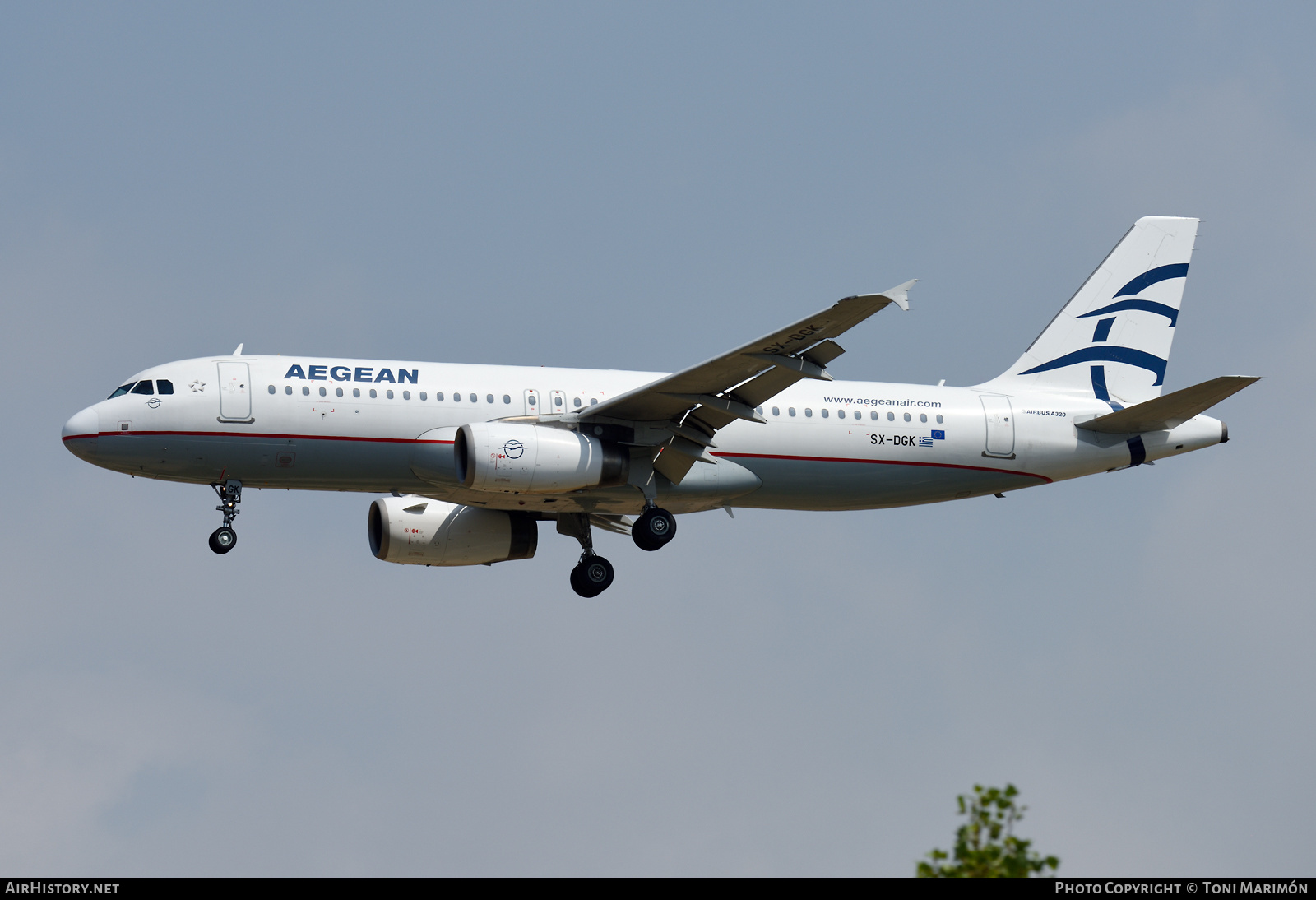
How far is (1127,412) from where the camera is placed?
36.2m

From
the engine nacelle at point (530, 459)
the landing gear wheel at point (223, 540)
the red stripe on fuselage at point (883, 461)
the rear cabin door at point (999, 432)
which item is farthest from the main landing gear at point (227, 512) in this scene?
the rear cabin door at point (999, 432)

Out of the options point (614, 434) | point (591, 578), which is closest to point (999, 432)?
point (614, 434)

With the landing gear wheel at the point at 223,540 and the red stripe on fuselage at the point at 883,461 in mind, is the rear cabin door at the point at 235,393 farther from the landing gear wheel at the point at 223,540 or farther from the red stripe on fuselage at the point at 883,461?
the red stripe on fuselage at the point at 883,461

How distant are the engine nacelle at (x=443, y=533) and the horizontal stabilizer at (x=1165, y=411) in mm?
13289

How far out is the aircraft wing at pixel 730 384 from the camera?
1141 inches

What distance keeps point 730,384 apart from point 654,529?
155 inches

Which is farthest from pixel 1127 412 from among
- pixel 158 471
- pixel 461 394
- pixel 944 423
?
pixel 158 471

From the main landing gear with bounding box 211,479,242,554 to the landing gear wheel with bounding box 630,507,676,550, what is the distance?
8.14 metres

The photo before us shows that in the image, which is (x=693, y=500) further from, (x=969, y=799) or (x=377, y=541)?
(x=969, y=799)

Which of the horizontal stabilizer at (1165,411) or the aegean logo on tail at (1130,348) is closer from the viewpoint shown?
the horizontal stabilizer at (1165,411)

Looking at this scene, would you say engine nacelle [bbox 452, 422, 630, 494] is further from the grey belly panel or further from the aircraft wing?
the grey belly panel

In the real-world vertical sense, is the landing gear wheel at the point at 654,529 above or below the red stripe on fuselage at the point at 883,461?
below

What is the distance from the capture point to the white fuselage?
106 feet

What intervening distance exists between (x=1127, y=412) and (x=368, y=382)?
54.6 feet
